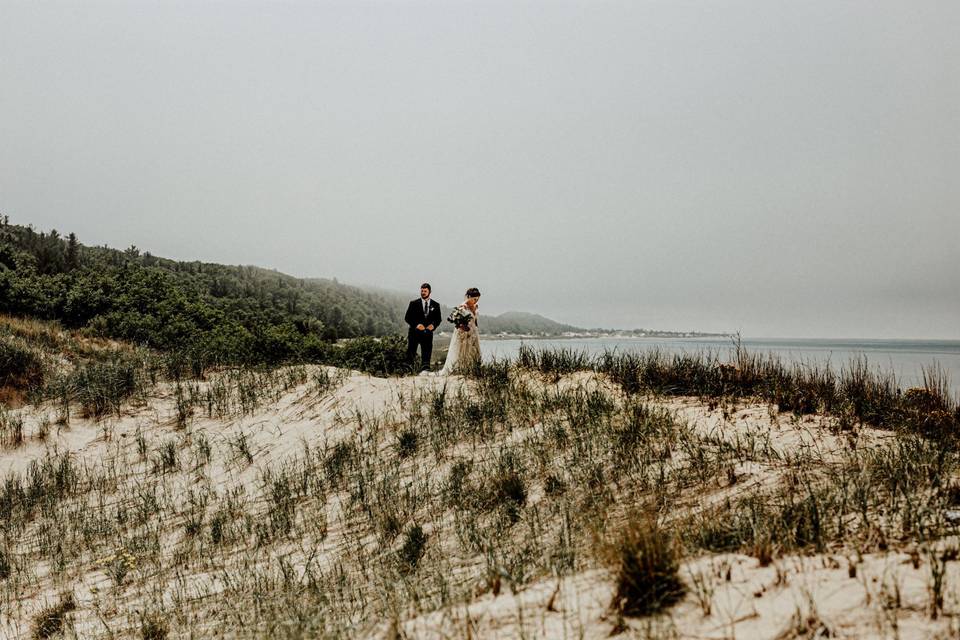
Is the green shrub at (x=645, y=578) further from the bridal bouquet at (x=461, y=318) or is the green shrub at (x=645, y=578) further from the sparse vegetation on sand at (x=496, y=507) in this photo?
the bridal bouquet at (x=461, y=318)

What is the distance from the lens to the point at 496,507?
535 cm

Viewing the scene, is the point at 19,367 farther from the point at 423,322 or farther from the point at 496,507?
the point at 496,507

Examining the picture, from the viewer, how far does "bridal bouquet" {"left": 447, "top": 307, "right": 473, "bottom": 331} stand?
1212 centimetres

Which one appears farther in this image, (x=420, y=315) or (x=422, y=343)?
(x=422, y=343)

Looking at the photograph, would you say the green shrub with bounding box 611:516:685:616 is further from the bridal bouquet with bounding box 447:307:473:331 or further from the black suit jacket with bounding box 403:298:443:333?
the black suit jacket with bounding box 403:298:443:333

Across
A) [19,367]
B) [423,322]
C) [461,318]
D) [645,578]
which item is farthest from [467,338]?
[19,367]

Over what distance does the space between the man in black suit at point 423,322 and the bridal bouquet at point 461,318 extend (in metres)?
0.97

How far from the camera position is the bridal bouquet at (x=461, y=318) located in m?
12.1

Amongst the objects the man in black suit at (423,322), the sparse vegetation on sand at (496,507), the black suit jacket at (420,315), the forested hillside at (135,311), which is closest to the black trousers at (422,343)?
the man in black suit at (423,322)

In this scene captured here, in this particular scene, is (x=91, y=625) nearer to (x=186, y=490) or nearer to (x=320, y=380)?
(x=186, y=490)

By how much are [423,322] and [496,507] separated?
7992 mm

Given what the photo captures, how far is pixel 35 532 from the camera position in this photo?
6855 mm

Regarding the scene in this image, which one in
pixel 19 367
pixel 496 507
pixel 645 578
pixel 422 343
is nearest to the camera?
pixel 645 578

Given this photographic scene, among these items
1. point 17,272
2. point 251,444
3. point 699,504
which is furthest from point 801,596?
point 17,272
